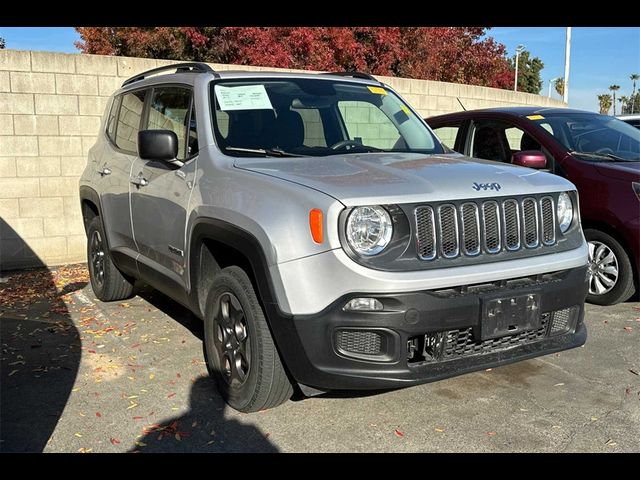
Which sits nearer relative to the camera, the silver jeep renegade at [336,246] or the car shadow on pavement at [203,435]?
the silver jeep renegade at [336,246]

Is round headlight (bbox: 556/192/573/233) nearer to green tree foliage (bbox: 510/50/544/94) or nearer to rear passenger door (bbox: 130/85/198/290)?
rear passenger door (bbox: 130/85/198/290)

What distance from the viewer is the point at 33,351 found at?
15.5 ft

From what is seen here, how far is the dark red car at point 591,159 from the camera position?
5348mm

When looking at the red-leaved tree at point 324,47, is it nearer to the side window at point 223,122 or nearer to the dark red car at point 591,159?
the dark red car at point 591,159

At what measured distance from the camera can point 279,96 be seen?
4.31m

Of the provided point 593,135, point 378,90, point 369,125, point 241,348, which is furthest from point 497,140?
point 241,348

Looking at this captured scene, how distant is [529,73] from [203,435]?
70.9m

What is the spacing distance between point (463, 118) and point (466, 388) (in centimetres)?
372

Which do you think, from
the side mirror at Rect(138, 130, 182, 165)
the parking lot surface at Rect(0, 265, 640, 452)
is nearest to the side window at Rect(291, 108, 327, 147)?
the side mirror at Rect(138, 130, 182, 165)

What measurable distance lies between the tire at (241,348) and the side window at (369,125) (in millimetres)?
1459

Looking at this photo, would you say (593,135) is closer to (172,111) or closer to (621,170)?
(621,170)

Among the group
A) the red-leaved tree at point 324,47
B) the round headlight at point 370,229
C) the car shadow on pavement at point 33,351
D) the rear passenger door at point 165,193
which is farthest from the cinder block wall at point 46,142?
the red-leaved tree at point 324,47

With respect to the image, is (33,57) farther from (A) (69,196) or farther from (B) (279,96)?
(B) (279,96)
